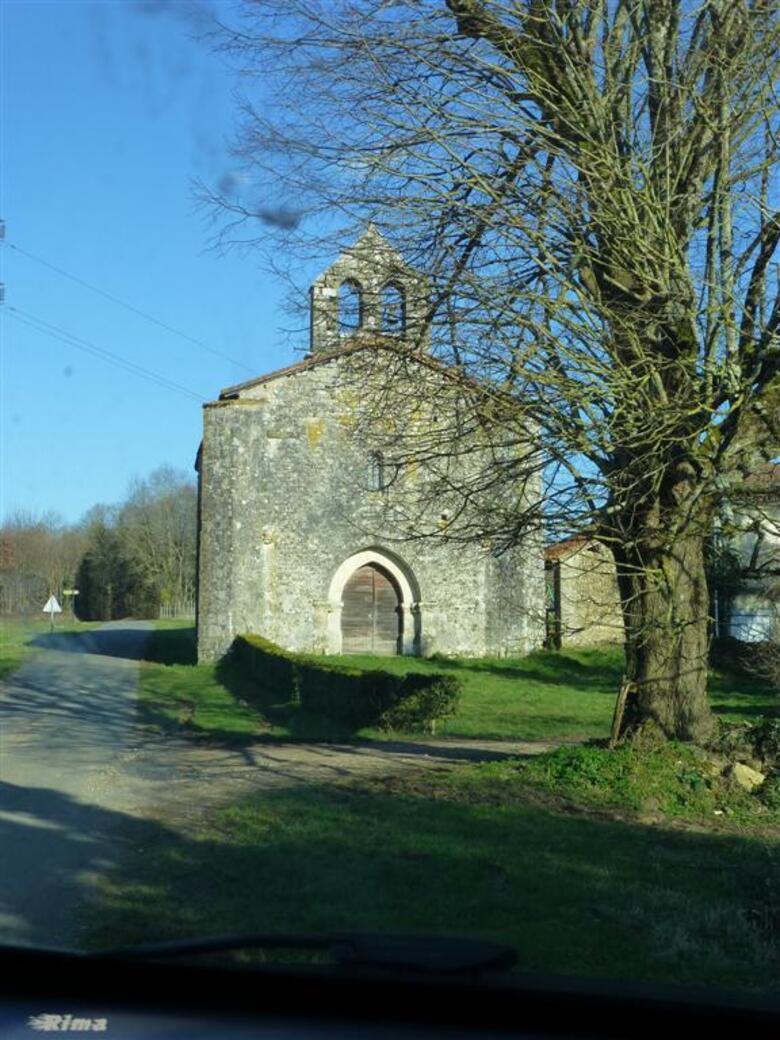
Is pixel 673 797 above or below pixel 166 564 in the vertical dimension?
below

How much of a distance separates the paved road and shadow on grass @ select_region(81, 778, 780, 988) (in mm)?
387

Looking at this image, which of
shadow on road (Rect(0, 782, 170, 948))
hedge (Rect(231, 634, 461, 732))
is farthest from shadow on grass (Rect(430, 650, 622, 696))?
shadow on road (Rect(0, 782, 170, 948))

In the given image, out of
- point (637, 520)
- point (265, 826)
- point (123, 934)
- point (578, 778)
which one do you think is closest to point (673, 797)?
point (578, 778)

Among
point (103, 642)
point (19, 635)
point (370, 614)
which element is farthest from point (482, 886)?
point (19, 635)

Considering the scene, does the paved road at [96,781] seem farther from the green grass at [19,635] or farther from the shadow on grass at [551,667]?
the green grass at [19,635]

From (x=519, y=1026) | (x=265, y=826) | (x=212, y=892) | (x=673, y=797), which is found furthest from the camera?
(x=673, y=797)

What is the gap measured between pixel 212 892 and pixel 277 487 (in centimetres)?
2584

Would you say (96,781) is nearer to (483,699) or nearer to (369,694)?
(369,694)

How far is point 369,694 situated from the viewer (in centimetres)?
1836

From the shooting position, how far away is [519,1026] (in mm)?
3275

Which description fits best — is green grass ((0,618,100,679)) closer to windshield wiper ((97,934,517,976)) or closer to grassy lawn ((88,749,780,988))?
grassy lawn ((88,749,780,988))

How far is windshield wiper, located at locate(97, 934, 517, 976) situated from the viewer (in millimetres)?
3598

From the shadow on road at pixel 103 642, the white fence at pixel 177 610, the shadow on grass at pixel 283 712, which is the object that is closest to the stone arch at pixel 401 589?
the shadow on grass at pixel 283 712

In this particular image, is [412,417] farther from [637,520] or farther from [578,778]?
[578,778]
